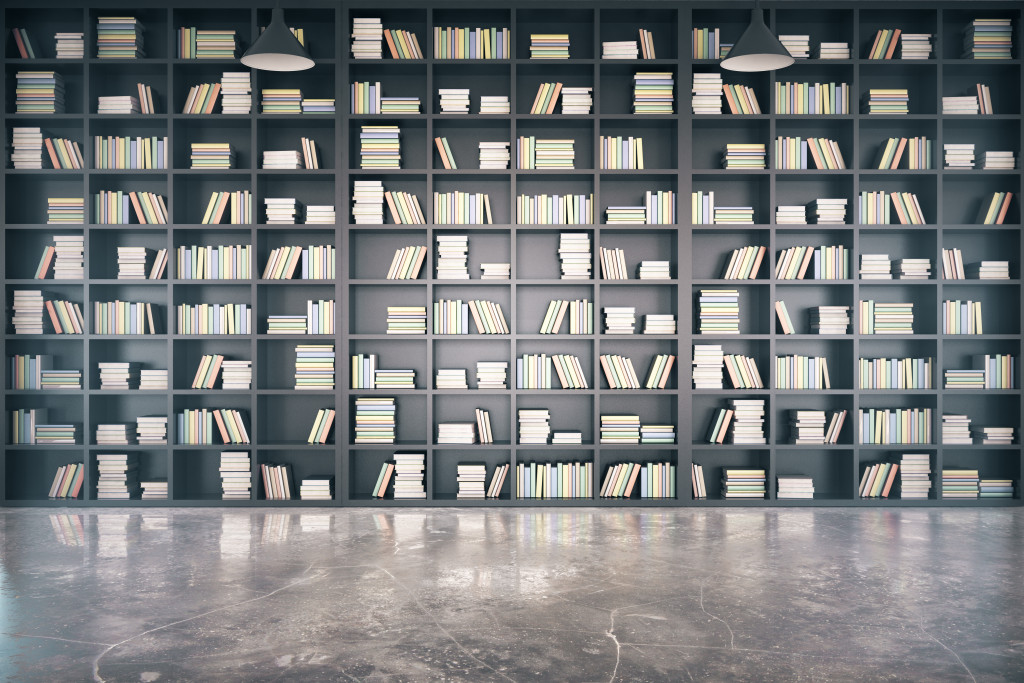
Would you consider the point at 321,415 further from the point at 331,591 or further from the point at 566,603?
the point at 566,603

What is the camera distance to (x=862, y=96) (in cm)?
604

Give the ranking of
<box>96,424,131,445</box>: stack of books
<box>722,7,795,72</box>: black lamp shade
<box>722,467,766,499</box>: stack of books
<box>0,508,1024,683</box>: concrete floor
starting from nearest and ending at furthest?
<box>0,508,1024,683</box>: concrete floor → <box>722,7,795,72</box>: black lamp shade → <box>96,424,131,445</box>: stack of books → <box>722,467,766,499</box>: stack of books

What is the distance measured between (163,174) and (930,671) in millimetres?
5652

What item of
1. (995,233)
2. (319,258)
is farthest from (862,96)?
(319,258)

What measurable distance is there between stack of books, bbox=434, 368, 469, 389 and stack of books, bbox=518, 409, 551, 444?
50cm

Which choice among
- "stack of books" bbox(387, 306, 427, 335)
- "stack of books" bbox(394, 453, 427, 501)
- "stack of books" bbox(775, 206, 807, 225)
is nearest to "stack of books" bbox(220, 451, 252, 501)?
"stack of books" bbox(394, 453, 427, 501)

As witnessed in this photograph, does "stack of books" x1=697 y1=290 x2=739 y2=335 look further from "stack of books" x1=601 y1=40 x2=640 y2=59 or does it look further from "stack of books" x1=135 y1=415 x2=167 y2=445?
"stack of books" x1=135 y1=415 x2=167 y2=445

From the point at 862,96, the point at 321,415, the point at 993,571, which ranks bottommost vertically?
the point at 993,571

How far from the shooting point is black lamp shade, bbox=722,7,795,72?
16.1ft

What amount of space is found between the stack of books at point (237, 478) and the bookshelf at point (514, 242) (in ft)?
0.20

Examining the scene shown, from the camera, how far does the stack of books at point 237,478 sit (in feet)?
19.3

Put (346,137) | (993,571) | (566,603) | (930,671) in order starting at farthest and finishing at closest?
(346,137) < (993,571) < (566,603) < (930,671)

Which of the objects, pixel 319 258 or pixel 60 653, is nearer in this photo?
pixel 60 653

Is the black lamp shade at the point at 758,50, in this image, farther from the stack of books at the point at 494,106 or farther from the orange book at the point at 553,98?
the stack of books at the point at 494,106
